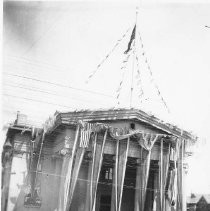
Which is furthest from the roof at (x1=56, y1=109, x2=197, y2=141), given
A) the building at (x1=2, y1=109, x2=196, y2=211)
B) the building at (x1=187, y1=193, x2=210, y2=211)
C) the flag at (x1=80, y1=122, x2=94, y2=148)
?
the building at (x1=187, y1=193, x2=210, y2=211)

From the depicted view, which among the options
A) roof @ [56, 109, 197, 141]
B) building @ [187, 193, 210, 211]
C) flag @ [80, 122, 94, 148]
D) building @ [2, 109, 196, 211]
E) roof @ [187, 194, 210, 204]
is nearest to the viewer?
flag @ [80, 122, 94, 148]

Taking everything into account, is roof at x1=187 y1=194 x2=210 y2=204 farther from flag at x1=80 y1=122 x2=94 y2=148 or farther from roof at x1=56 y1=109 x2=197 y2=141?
flag at x1=80 y1=122 x2=94 y2=148

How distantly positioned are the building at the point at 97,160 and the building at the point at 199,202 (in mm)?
32440

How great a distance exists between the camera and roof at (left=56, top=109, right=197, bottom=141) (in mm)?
14984

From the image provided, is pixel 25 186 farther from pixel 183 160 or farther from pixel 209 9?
pixel 209 9

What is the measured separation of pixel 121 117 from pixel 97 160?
8.63ft

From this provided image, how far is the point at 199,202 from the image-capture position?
4775 cm

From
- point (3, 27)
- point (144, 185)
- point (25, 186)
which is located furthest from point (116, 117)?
Answer: point (3, 27)

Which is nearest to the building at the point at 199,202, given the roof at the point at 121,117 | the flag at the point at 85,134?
the roof at the point at 121,117

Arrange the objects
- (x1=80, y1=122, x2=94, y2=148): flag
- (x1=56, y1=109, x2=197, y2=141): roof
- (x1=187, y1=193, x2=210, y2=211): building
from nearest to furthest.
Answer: (x1=80, y1=122, x2=94, y2=148): flag
(x1=56, y1=109, x2=197, y2=141): roof
(x1=187, y1=193, x2=210, y2=211): building

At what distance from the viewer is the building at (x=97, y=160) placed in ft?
47.9

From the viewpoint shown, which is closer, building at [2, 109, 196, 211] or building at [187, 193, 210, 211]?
building at [2, 109, 196, 211]

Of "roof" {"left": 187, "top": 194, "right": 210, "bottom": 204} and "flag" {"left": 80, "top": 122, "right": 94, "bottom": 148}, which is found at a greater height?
"flag" {"left": 80, "top": 122, "right": 94, "bottom": 148}

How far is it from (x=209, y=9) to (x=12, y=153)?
12.7 m
